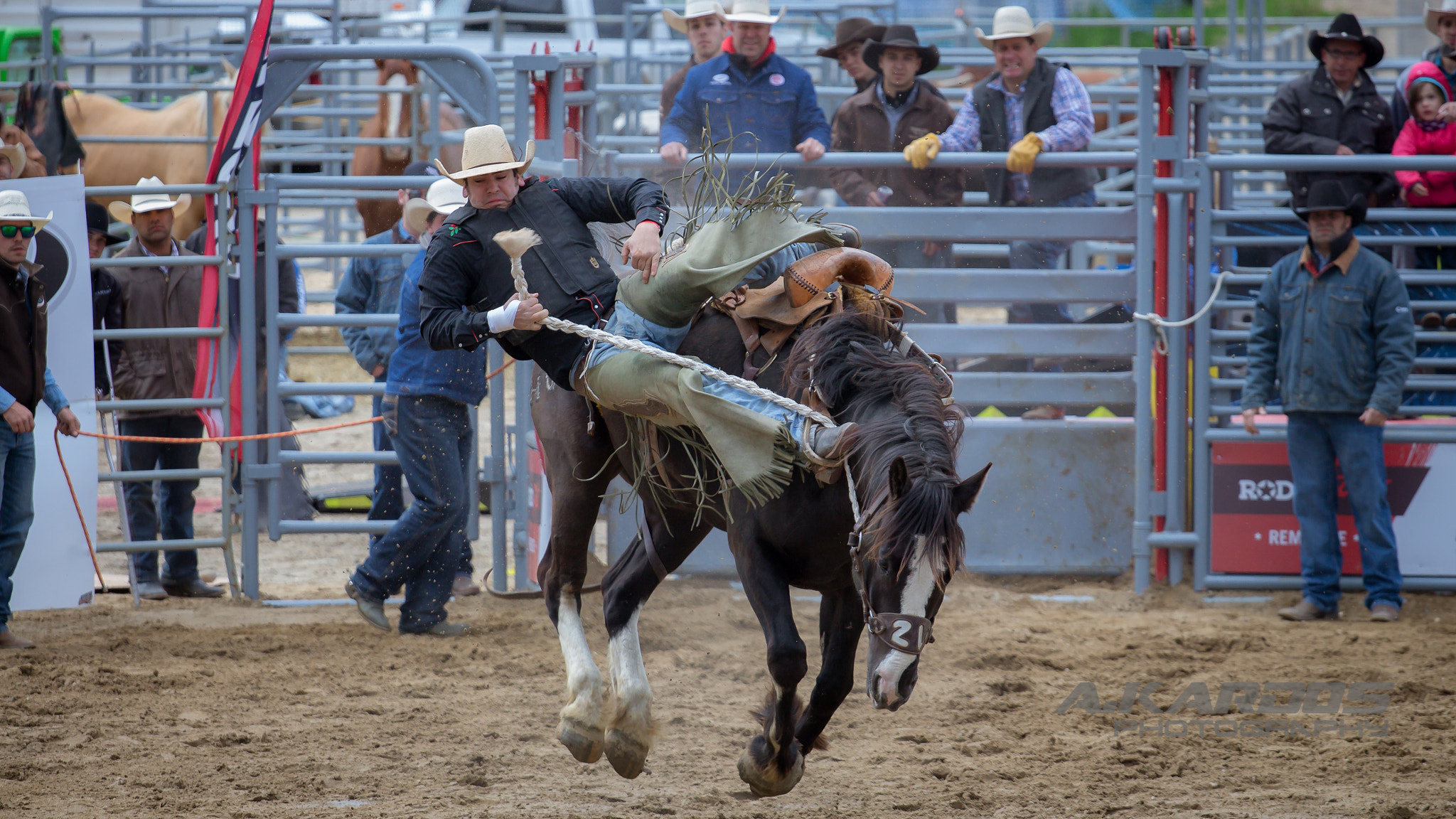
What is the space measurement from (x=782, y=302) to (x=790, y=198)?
313mm

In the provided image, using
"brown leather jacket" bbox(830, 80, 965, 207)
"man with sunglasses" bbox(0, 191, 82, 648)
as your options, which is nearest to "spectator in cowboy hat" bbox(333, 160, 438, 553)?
"man with sunglasses" bbox(0, 191, 82, 648)

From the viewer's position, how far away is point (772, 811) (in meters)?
4.17

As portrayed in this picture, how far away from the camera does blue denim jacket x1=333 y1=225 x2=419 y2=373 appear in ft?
22.9

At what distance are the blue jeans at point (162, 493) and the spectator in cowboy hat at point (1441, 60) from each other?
22.6 ft

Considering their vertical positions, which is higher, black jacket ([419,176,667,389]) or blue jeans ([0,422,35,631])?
black jacket ([419,176,667,389])

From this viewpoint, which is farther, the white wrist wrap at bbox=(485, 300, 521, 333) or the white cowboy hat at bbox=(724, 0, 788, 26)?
the white cowboy hat at bbox=(724, 0, 788, 26)

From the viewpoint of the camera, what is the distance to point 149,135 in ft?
37.2

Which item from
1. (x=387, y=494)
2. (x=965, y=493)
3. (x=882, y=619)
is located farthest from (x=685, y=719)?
(x=387, y=494)

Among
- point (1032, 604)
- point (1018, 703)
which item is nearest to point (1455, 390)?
point (1032, 604)

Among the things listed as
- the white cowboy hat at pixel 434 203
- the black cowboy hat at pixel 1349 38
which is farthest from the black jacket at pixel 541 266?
the black cowboy hat at pixel 1349 38

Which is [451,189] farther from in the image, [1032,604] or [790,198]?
[1032,604]

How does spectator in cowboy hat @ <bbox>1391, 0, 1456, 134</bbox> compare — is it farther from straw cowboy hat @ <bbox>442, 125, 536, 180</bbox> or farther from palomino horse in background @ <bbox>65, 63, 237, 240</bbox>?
palomino horse in background @ <bbox>65, 63, 237, 240</bbox>

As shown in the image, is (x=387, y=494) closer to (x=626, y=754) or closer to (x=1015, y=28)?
(x=626, y=754)

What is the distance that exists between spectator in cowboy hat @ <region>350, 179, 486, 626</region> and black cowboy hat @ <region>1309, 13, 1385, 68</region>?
15.6 feet
